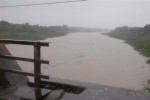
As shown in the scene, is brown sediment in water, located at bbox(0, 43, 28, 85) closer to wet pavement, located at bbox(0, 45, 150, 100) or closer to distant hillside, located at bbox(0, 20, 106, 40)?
wet pavement, located at bbox(0, 45, 150, 100)

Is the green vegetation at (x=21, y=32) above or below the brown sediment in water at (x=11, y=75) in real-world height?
below

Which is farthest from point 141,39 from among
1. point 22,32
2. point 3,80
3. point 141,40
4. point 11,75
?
point 3,80

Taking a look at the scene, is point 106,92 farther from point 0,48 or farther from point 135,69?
point 135,69

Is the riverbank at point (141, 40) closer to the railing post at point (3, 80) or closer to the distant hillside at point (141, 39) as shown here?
the distant hillside at point (141, 39)

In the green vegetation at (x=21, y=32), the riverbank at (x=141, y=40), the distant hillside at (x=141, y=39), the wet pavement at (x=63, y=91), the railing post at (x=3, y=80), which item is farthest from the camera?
the green vegetation at (x=21, y=32)

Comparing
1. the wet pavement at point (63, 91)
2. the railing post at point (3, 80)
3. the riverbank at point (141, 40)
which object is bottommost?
the riverbank at point (141, 40)

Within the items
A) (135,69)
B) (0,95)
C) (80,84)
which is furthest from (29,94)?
(135,69)

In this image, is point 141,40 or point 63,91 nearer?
point 63,91

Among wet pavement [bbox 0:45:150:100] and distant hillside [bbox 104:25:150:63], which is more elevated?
wet pavement [bbox 0:45:150:100]

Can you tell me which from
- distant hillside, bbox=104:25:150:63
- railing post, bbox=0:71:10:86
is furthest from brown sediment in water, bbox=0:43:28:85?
distant hillside, bbox=104:25:150:63

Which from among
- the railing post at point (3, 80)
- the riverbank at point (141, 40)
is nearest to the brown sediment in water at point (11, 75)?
the railing post at point (3, 80)

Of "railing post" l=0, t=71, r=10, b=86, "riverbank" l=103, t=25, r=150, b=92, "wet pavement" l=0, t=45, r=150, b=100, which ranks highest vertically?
"railing post" l=0, t=71, r=10, b=86

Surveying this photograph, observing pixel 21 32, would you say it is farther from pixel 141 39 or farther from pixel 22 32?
pixel 141 39

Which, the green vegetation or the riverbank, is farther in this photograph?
the green vegetation
